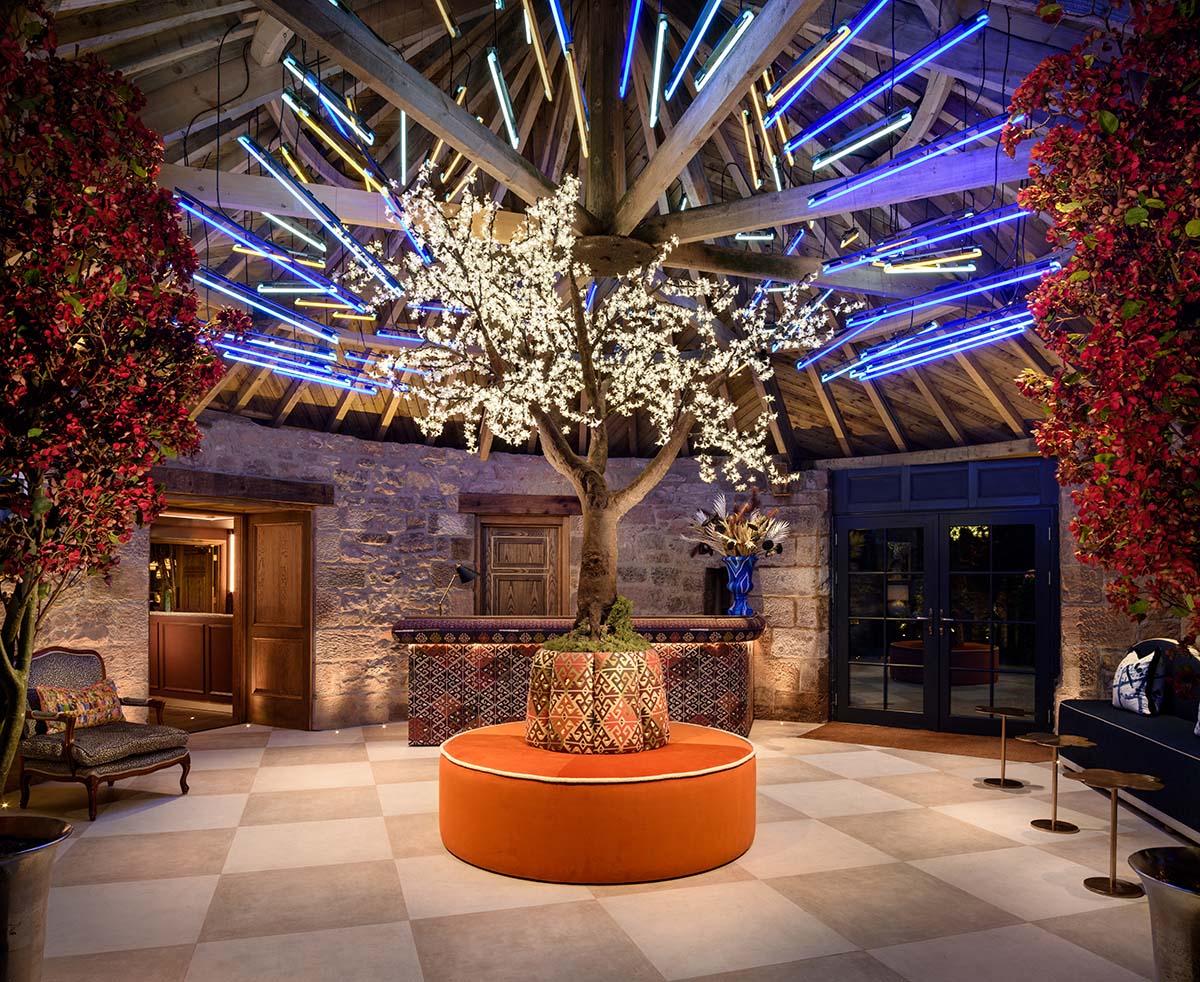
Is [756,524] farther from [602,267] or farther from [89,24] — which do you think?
[89,24]

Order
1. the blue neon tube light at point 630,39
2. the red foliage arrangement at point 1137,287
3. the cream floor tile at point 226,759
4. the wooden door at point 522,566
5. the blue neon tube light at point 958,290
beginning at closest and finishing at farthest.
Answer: the red foliage arrangement at point 1137,287
the blue neon tube light at point 630,39
the blue neon tube light at point 958,290
the cream floor tile at point 226,759
the wooden door at point 522,566

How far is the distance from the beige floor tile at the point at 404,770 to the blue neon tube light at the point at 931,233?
4380mm

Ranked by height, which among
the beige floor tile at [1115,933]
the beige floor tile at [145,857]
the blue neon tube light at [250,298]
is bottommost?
the beige floor tile at [145,857]

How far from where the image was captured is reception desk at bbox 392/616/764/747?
22.9 feet

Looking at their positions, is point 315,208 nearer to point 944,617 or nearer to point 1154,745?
point 1154,745

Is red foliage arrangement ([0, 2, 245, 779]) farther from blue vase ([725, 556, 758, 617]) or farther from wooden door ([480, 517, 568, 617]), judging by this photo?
wooden door ([480, 517, 568, 617])

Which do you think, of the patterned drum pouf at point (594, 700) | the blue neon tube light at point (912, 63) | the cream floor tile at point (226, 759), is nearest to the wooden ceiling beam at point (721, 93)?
the blue neon tube light at point (912, 63)

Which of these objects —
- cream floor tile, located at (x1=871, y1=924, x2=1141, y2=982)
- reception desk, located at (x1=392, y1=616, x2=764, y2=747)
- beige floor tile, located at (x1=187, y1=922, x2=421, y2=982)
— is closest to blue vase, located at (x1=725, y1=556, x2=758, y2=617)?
reception desk, located at (x1=392, y1=616, x2=764, y2=747)

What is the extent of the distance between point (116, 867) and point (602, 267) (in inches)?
152

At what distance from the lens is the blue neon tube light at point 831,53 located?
318 centimetres

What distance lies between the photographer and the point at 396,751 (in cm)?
689

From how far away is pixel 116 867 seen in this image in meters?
4.21

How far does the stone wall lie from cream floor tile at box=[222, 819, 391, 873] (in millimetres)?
3003

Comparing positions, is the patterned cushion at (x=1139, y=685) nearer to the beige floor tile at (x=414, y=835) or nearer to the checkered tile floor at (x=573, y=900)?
the checkered tile floor at (x=573, y=900)
